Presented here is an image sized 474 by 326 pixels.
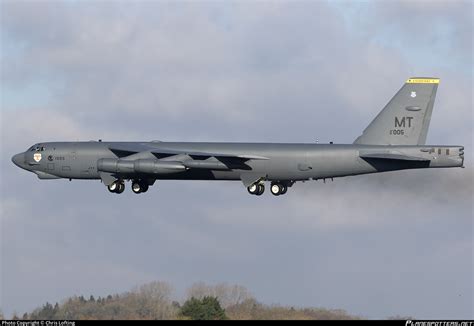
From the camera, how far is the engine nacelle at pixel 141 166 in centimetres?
6644

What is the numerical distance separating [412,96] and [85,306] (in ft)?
74.9

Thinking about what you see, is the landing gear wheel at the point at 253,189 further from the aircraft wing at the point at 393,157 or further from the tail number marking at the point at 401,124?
the tail number marking at the point at 401,124

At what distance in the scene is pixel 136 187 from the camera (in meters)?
70.9

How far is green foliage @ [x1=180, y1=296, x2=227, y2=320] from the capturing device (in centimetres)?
4819

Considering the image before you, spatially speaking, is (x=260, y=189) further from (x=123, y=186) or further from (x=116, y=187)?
(x=116, y=187)

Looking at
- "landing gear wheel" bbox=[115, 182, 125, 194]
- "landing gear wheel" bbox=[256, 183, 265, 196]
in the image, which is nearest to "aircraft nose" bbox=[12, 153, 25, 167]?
"landing gear wheel" bbox=[115, 182, 125, 194]

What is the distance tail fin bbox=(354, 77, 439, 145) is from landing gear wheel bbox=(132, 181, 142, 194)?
1425 cm

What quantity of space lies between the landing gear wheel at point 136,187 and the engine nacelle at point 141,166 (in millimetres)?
3164

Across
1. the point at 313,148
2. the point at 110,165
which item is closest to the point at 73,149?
the point at 110,165

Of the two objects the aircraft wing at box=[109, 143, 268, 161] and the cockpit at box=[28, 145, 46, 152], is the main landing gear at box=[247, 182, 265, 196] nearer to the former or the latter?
the aircraft wing at box=[109, 143, 268, 161]

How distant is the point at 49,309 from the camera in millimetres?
51688

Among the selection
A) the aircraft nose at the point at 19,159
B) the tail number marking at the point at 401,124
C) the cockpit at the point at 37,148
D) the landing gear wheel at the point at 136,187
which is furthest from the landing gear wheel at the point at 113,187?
the tail number marking at the point at 401,124

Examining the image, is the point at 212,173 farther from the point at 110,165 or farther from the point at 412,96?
the point at 412,96

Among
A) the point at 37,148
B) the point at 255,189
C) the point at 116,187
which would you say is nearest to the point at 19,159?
the point at 37,148
